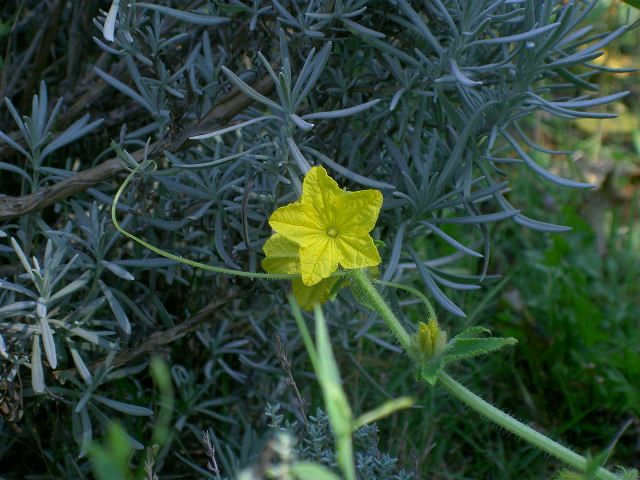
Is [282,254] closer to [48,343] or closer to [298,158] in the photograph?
[298,158]

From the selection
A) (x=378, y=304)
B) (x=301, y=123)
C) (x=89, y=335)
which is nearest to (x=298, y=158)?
(x=301, y=123)

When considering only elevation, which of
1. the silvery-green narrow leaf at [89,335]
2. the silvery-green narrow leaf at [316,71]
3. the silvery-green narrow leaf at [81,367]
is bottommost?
the silvery-green narrow leaf at [81,367]

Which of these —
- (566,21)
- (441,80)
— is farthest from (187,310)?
(566,21)

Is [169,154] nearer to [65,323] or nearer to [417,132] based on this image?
[65,323]

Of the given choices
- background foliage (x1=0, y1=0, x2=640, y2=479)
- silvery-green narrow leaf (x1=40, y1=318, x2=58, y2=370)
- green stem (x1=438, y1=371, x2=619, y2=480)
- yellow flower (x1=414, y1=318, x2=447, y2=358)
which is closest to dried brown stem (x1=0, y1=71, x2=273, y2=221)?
background foliage (x1=0, y1=0, x2=640, y2=479)

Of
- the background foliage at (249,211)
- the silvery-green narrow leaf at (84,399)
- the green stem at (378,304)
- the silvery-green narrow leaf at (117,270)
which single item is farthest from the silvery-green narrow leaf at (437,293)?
the silvery-green narrow leaf at (84,399)

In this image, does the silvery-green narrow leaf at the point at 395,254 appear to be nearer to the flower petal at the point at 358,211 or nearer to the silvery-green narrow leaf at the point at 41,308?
the flower petal at the point at 358,211

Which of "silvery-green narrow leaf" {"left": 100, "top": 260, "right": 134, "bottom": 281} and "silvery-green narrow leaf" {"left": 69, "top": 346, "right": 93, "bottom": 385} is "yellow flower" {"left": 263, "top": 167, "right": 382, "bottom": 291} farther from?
"silvery-green narrow leaf" {"left": 69, "top": 346, "right": 93, "bottom": 385}

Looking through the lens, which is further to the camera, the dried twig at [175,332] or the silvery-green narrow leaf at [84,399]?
the dried twig at [175,332]
